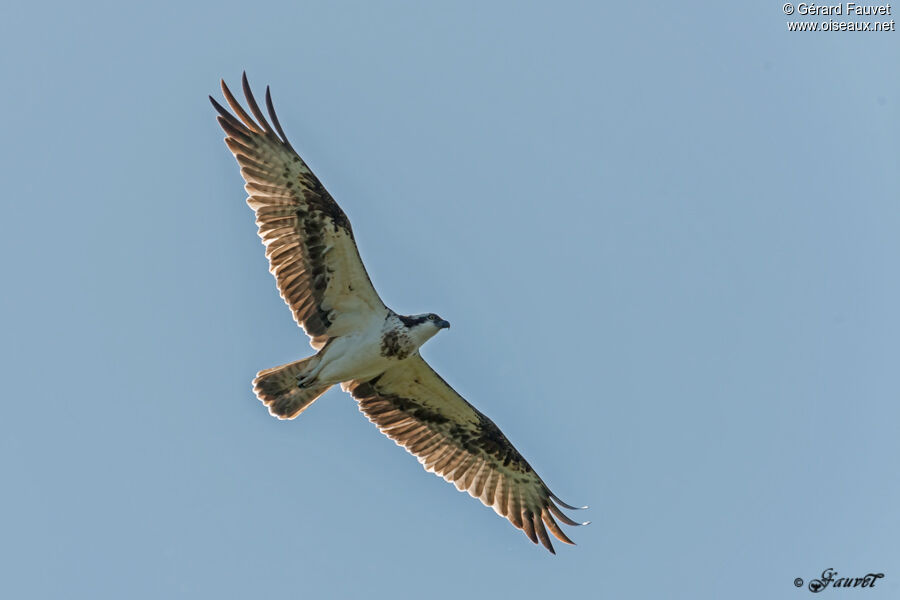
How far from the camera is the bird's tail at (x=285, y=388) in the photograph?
50.8 feet

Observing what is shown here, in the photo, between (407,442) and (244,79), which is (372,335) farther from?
(244,79)

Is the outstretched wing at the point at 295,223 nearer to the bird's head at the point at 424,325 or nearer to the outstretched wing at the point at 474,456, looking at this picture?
the bird's head at the point at 424,325

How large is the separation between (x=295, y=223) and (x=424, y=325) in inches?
76.4

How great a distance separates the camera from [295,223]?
606 inches

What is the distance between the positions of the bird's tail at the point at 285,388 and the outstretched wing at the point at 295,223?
2.41 ft

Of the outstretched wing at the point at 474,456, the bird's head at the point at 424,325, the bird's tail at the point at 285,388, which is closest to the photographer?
the bird's head at the point at 424,325

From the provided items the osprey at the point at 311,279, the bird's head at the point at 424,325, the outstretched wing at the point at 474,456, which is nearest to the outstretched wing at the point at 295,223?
the osprey at the point at 311,279

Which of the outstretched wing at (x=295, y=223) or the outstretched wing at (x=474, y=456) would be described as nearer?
the outstretched wing at (x=295, y=223)

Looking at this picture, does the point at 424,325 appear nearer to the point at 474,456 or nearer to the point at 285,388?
the point at 285,388

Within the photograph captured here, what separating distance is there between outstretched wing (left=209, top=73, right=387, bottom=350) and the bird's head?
43 centimetres

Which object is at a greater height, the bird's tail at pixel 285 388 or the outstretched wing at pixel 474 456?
the outstretched wing at pixel 474 456

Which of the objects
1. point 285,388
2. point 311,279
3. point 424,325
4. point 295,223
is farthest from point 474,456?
point 295,223

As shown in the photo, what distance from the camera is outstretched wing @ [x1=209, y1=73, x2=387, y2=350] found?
1536 cm

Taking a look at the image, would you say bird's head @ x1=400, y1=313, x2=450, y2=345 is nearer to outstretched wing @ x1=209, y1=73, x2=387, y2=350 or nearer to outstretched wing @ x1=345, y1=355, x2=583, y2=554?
outstretched wing @ x1=209, y1=73, x2=387, y2=350
